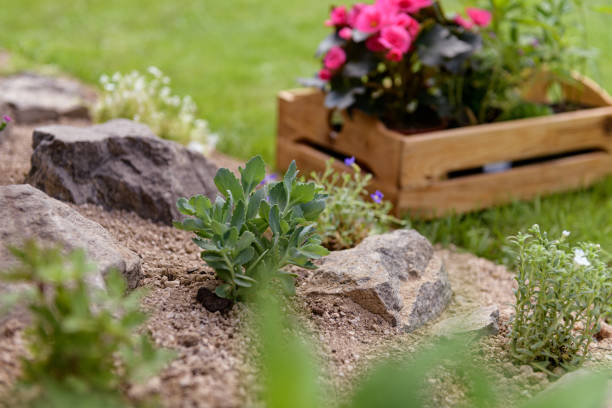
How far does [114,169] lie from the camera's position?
2.65m

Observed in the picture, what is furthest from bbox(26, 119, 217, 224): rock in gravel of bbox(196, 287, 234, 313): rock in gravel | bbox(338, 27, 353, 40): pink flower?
bbox(338, 27, 353, 40): pink flower

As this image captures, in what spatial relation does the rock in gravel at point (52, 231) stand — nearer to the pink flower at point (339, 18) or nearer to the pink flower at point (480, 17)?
the pink flower at point (339, 18)

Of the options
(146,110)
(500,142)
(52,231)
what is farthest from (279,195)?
(146,110)

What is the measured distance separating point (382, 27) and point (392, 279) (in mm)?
1554

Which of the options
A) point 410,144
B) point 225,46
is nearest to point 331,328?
point 410,144

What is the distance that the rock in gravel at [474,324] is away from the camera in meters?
2.06

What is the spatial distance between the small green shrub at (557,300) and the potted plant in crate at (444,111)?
52.4 inches

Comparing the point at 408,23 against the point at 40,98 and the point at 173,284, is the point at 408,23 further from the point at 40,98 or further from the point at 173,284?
the point at 40,98

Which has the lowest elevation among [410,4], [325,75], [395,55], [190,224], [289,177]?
[190,224]

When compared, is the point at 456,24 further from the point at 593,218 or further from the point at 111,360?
the point at 111,360

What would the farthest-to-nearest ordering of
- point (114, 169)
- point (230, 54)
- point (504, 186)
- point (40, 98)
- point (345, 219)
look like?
point (230, 54) < point (40, 98) < point (504, 186) < point (345, 219) < point (114, 169)

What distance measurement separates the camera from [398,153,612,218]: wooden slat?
3.37 metres

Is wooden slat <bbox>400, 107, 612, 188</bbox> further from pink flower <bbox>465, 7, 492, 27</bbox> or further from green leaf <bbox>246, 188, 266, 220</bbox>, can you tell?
green leaf <bbox>246, 188, 266, 220</bbox>

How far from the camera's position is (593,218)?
343 centimetres
